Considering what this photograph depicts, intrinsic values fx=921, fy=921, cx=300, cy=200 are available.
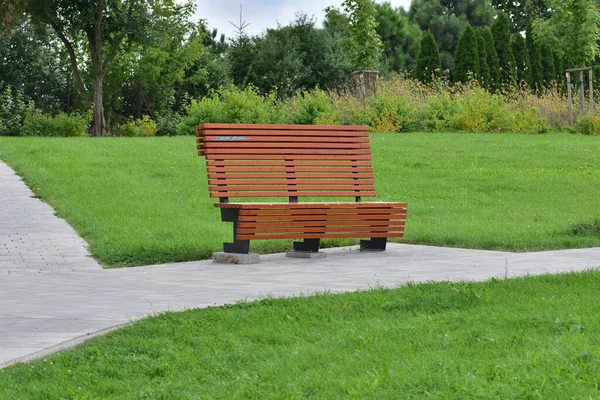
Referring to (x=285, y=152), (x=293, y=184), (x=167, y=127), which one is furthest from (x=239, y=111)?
(x=293, y=184)

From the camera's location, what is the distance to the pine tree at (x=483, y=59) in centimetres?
3534

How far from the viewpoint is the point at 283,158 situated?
30.3ft

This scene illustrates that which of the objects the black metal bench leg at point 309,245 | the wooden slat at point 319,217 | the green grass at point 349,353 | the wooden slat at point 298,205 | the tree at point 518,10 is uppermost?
the tree at point 518,10

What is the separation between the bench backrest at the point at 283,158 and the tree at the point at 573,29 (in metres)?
18.1

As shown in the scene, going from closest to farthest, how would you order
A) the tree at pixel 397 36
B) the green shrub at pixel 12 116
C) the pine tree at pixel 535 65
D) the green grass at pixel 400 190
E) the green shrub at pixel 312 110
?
the green grass at pixel 400 190
the green shrub at pixel 312 110
the green shrub at pixel 12 116
the pine tree at pixel 535 65
the tree at pixel 397 36

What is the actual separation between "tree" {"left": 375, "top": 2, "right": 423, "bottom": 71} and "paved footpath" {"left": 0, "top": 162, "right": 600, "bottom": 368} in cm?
4606

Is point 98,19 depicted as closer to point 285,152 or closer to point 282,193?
point 285,152

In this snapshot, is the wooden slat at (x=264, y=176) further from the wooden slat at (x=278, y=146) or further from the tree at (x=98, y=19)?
the tree at (x=98, y=19)

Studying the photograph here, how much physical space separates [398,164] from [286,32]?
1146 inches

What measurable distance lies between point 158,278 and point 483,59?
29970 mm

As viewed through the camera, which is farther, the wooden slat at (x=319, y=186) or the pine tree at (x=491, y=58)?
the pine tree at (x=491, y=58)

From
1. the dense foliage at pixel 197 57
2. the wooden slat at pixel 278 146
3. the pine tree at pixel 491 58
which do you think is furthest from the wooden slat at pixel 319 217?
the pine tree at pixel 491 58

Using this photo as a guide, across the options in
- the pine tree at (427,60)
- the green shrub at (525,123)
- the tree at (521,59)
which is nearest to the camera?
the green shrub at (525,123)

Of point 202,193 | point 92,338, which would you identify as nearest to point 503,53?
point 202,193
